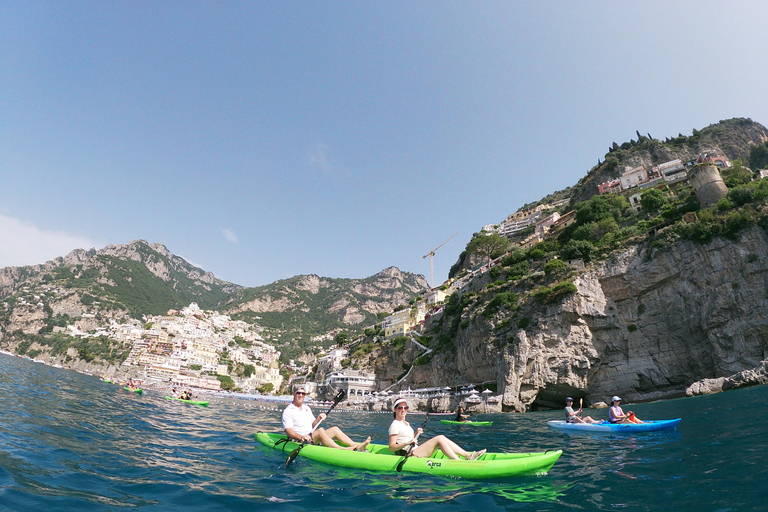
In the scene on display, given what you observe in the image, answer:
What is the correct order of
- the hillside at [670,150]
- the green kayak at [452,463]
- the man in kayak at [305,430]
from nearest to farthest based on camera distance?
the green kayak at [452,463], the man in kayak at [305,430], the hillside at [670,150]

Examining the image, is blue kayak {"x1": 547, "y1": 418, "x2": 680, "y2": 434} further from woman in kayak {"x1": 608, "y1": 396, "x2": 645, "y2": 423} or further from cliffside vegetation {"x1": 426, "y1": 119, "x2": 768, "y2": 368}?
cliffside vegetation {"x1": 426, "y1": 119, "x2": 768, "y2": 368}

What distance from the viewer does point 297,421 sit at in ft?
28.9

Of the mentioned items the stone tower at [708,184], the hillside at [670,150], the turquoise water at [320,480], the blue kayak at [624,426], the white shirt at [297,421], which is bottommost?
the blue kayak at [624,426]

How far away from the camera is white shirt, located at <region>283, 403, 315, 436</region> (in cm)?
871

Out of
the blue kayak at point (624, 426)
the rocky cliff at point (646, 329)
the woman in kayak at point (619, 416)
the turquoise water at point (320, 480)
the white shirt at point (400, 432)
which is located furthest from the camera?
the rocky cliff at point (646, 329)

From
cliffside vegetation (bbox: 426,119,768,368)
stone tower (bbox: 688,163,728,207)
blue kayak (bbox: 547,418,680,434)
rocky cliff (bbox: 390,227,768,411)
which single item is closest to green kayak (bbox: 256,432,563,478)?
blue kayak (bbox: 547,418,680,434)

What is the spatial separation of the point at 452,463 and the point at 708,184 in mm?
42893

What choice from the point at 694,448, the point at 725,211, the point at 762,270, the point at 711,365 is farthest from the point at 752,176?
the point at 694,448

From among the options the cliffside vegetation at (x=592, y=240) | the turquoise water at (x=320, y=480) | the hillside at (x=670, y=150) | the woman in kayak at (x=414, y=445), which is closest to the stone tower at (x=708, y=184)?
the cliffside vegetation at (x=592, y=240)

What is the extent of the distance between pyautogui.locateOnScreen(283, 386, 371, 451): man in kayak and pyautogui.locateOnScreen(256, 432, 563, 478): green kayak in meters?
0.47

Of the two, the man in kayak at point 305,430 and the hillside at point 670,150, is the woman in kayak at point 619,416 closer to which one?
the man in kayak at point 305,430

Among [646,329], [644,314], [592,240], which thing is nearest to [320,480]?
[646,329]

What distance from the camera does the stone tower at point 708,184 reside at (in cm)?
3470

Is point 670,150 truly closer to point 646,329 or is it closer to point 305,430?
point 646,329
